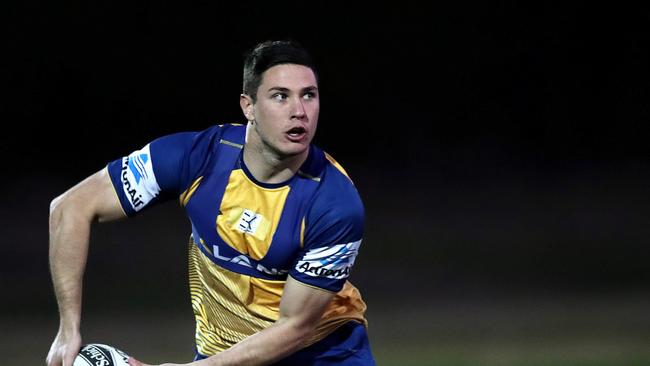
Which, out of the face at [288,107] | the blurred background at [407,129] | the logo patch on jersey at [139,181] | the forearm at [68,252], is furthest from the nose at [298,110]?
the blurred background at [407,129]

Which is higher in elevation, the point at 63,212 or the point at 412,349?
the point at 63,212

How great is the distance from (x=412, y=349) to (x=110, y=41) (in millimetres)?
3510

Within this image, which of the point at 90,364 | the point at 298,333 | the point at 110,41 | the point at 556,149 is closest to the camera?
the point at 90,364

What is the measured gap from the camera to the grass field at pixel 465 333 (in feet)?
22.2

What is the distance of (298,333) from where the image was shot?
3943 mm

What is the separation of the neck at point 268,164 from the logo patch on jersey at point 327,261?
28 cm

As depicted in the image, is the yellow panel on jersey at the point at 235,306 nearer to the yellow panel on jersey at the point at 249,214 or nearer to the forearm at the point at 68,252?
the yellow panel on jersey at the point at 249,214

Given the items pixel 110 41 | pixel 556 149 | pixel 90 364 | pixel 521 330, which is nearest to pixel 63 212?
pixel 90 364

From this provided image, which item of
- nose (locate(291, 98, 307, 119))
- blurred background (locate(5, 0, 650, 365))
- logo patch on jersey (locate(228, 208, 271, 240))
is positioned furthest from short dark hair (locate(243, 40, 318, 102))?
blurred background (locate(5, 0, 650, 365))

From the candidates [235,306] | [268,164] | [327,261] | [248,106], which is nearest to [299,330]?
[327,261]

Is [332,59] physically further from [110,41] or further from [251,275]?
[251,275]

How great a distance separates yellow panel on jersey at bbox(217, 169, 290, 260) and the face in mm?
193

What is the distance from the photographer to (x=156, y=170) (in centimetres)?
401

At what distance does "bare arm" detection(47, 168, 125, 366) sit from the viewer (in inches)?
155
